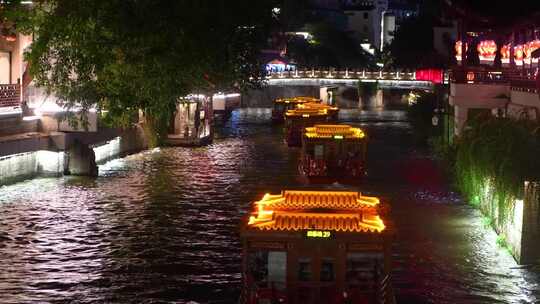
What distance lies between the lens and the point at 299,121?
59.6 meters

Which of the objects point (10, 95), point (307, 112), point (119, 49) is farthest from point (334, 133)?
point (307, 112)

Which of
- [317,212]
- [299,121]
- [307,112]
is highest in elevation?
[307,112]

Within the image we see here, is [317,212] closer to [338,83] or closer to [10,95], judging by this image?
[10,95]

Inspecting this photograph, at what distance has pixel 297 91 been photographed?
13588cm

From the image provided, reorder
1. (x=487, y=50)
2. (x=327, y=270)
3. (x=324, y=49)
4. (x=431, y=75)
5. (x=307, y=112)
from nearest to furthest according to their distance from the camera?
1. (x=327, y=270)
2. (x=307, y=112)
3. (x=487, y=50)
4. (x=431, y=75)
5. (x=324, y=49)

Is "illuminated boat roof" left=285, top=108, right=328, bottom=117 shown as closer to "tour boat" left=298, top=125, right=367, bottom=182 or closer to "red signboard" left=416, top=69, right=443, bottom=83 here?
"red signboard" left=416, top=69, right=443, bottom=83

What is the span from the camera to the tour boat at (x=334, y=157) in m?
39.5

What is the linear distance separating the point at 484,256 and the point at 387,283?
10048 mm

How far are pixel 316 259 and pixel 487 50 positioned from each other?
159 feet

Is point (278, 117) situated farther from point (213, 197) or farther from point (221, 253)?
point (221, 253)

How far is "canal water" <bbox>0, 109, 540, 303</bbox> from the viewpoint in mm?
22000

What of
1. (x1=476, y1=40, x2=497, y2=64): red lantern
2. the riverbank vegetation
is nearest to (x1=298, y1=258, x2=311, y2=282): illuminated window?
the riverbank vegetation

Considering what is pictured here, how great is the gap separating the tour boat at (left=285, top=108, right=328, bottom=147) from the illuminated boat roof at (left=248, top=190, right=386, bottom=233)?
39.3 metres

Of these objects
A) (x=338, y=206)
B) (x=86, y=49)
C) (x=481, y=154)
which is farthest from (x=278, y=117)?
(x=338, y=206)
